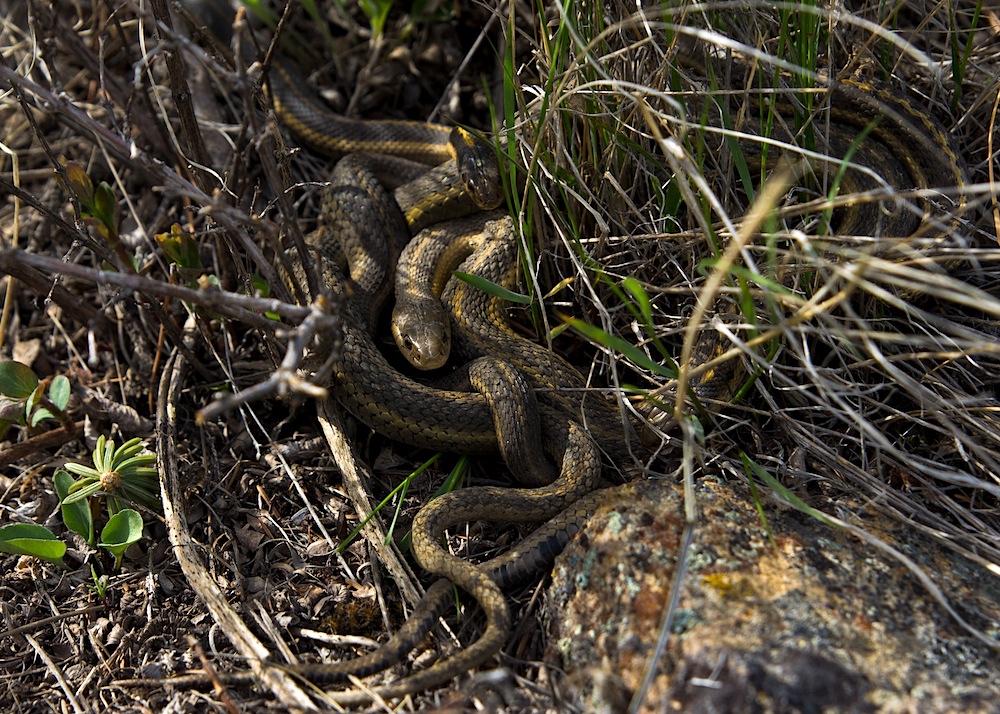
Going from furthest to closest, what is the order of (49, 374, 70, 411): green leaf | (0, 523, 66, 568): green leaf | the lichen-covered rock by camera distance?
1. (49, 374, 70, 411): green leaf
2. (0, 523, 66, 568): green leaf
3. the lichen-covered rock

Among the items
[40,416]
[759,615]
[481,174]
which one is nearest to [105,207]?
[40,416]

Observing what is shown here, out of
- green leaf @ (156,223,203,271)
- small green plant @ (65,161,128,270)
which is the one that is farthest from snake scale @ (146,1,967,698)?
small green plant @ (65,161,128,270)

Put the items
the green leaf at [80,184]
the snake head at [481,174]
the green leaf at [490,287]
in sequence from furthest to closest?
the snake head at [481,174] → the green leaf at [80,184] → the green leaf at [490,287]

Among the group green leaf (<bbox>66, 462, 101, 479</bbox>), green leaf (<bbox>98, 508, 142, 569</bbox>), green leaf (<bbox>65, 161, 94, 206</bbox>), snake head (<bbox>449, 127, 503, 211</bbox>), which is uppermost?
green leaf (<bbox>65, 161, 94, 206</bbox>)

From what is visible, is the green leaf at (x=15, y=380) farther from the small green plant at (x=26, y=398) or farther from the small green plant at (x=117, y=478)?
the small green plant at (x=117, y=478)

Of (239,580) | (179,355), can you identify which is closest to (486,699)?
(239,580)

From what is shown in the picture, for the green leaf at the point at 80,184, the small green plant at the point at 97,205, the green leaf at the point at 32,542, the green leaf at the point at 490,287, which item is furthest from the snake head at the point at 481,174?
the green leaf at the point at 32,542

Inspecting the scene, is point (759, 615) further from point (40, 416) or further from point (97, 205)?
point (97, 205)

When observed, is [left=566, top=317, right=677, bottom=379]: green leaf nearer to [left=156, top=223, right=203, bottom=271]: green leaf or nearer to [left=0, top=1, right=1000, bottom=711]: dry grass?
[left=0, top=1, right=1000, bottom=711]: dry grass
